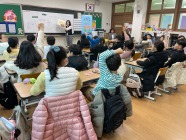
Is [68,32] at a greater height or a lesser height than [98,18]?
lesser

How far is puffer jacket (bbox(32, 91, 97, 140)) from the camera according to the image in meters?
1.26

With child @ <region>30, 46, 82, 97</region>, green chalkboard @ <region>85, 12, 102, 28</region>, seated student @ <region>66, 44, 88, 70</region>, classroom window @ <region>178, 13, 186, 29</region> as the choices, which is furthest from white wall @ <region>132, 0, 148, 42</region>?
child @ <region>30, 46, 82, 97</region>

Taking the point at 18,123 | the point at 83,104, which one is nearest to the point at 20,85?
the point at 18,123

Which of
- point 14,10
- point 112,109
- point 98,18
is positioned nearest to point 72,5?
point 98,18

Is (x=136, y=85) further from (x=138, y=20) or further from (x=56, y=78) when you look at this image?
(x=138, y=20)

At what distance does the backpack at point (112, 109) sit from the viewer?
1.54 metres

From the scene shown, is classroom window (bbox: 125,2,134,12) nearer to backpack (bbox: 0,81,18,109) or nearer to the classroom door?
the classroom door

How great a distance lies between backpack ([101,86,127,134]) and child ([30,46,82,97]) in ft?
1.36

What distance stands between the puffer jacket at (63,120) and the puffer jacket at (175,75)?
7.89 ft

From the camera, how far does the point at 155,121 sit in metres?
2.24

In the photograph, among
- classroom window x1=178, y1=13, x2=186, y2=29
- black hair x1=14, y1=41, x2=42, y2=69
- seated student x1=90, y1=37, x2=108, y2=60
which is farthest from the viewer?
classroom window x1=178, y1=13, x2=186, y2=29

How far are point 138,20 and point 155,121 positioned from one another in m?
6.06

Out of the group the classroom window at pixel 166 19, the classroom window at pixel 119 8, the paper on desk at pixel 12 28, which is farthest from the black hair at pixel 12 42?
the classroom window at pixel 119 8

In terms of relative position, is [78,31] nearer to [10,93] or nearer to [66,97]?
[10,93]
